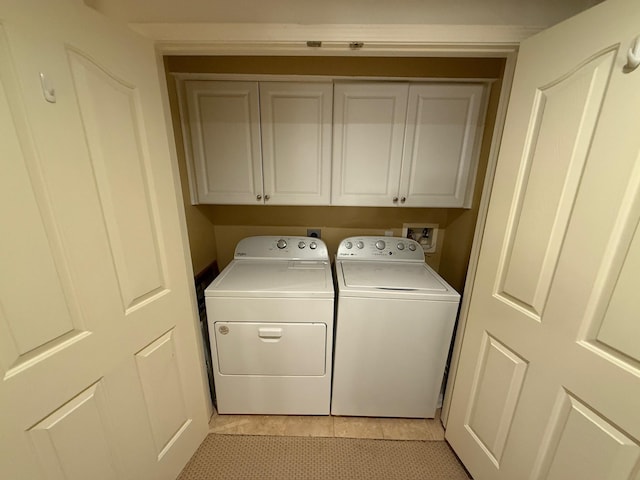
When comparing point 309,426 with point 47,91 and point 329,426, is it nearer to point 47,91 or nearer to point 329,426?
point 329,426

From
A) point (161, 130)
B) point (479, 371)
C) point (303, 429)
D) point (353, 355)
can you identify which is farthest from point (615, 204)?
point (303, 429)

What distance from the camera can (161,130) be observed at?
100cm

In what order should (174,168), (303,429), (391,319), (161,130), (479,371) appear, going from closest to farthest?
(161,130), (174,168), (479,371), (391,319), (303,429)

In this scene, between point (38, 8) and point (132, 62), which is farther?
point (132, 62)

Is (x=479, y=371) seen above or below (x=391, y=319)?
below

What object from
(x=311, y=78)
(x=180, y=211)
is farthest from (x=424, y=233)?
(x=180, y=211)

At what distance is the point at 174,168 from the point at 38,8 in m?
0.55

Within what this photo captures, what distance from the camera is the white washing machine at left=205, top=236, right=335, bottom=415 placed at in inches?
53.0

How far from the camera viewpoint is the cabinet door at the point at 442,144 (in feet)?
4.68

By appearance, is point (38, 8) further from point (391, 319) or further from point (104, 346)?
point (391, 319)

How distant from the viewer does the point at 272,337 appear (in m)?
1.40

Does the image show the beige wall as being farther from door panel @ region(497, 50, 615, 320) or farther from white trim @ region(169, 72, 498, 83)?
door panel @ region(497, 50, 615, 320)

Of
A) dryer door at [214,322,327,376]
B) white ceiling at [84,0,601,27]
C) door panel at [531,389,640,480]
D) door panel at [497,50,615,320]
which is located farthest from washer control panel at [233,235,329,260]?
door panel at [531,389,640,480]

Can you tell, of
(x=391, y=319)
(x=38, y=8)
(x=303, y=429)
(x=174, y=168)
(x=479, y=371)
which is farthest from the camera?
(x=303, y=429)
